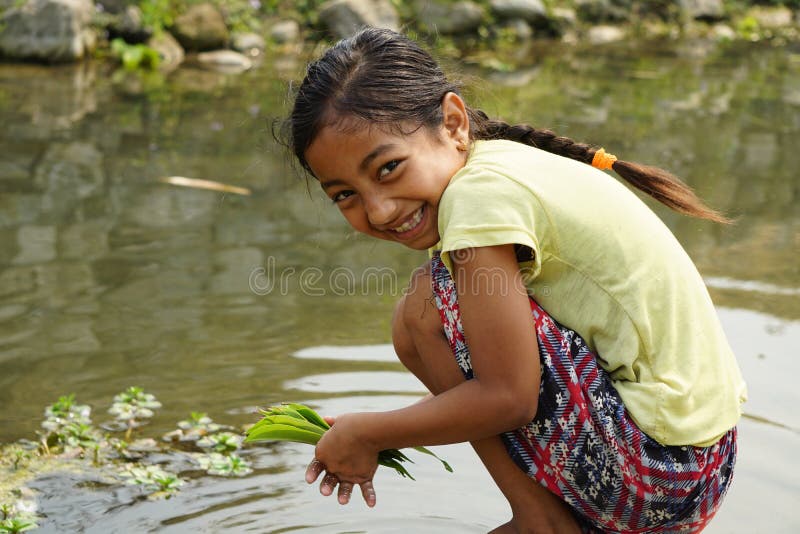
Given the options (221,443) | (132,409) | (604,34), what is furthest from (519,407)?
(604,34)

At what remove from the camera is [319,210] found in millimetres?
4984

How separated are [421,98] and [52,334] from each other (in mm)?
1972

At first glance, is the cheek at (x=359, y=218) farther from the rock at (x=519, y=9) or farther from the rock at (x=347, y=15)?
the rock at (x=519, y=9)

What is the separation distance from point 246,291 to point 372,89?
2060 millimetres

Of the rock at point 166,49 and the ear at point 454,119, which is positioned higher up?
the ear at point 454,119

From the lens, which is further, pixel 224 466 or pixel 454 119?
pixel 224 466

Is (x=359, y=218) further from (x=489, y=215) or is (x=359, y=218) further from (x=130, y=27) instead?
(x=130, y=27)

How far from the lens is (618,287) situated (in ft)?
6.63

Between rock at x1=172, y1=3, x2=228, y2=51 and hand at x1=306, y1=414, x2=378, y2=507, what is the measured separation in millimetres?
8129

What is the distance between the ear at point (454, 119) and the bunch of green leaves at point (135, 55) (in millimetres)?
7336

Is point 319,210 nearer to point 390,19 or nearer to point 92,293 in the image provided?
point 92,293

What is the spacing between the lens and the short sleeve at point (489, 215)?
1876 millimetres

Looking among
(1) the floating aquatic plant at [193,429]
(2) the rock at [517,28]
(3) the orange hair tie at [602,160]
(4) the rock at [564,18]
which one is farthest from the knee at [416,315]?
(4) the rock at [564,18]

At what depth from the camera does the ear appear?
2180mm
